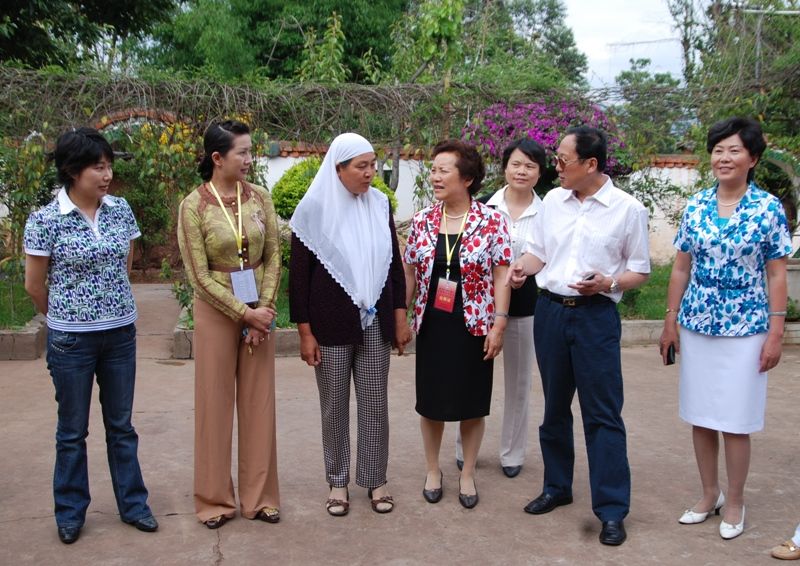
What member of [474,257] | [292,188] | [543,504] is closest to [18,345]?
[292,188]

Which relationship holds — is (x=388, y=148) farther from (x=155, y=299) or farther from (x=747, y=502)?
(x=747, y=502)

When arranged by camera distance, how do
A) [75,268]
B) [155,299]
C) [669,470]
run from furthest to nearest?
[155,299] < [669,470] < [75,268]

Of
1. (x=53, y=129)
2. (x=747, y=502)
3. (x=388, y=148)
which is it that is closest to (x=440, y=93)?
(x=388, y=148)

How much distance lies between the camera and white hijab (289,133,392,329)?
377 centimetres

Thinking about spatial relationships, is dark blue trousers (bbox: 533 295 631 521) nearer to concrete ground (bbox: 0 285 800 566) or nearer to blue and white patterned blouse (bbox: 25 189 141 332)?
concrete ground (bbox: 0 285 800 566)

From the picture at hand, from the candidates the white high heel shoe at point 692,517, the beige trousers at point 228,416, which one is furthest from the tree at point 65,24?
the white high heel shoe at point 692,517

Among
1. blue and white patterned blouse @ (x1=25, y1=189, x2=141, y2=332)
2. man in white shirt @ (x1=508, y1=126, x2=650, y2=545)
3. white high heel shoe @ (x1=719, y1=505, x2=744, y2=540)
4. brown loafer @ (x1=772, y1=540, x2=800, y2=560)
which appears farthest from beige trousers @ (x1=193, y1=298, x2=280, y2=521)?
brown loafer @ (x1=772, y1=540, x2=800, y2=560)

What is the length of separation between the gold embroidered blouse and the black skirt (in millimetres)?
769

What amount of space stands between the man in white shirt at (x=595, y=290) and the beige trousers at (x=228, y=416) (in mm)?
1323

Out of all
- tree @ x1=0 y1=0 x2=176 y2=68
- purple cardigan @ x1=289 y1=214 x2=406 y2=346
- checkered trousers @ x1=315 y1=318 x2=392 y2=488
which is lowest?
checkered trousers @ x1=315 y1=318 x2=392 y2=488

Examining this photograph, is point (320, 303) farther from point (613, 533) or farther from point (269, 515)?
point (613, 533)

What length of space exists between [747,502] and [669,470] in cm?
52

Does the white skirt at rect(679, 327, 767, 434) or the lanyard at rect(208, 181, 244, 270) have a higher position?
the lanyard at rect(208, 181, 244, 270)

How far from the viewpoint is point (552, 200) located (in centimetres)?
382
